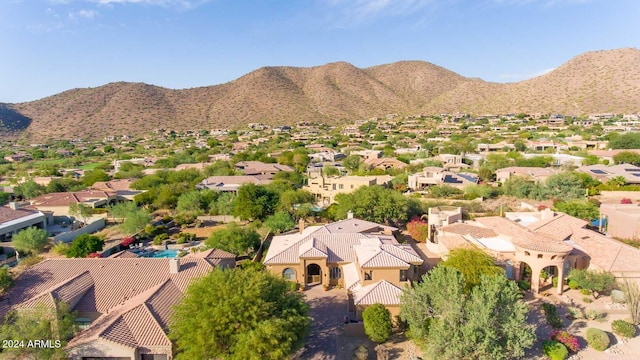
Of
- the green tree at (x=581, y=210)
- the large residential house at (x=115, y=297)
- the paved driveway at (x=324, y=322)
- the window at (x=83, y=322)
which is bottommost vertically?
the paved driveway at (x=324, y=322)

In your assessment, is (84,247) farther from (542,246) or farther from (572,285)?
(572,285)

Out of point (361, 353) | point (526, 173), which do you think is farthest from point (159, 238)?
point (526, 173)

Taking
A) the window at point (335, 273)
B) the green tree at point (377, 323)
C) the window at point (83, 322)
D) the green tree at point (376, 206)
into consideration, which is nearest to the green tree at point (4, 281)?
the window at point (83, 322)

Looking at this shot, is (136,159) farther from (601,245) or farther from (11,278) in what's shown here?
(601,245)

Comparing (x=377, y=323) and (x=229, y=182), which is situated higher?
(x=229, y=182)

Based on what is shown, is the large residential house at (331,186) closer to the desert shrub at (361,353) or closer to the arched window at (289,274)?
the arched window at (289,274)

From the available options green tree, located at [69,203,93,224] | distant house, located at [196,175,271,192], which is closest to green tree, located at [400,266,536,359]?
distant house, located at [196,175,271,192]
